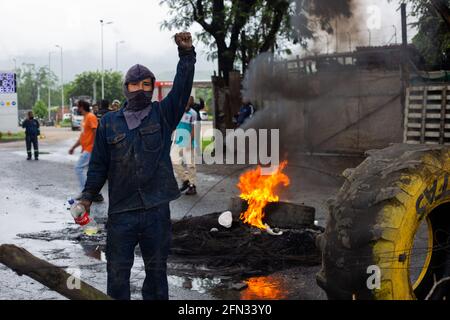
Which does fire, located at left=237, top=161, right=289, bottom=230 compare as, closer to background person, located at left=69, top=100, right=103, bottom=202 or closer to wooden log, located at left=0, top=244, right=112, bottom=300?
background person, located at left=69, top=100, right=103, bottom=202

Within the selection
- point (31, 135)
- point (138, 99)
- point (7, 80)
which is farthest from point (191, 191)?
point (7, 80)

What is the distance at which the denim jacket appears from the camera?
4051 mm

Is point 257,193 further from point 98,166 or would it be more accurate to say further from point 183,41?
point 183,41

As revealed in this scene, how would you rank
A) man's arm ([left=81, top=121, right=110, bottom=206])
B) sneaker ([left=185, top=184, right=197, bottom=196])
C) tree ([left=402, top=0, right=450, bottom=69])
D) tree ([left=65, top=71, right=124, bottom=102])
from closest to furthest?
man's arm ([left=81, top=121, right=110, bottom=206])
sneaker ([left=185, top=184, right=197, bottom=196])
tree ([left=402, top=0, right=450, bottom=69])
tree ([left=65, top=71, right=124, bottom=102])

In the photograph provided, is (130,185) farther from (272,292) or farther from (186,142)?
(186,142)

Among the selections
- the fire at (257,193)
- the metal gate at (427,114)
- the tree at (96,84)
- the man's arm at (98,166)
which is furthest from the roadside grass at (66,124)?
the man's arm at (98,166)

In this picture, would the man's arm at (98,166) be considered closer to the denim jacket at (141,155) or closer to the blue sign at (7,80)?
the denim jacket at (141,155)

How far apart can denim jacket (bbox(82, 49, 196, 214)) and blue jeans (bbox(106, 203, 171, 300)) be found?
7cm

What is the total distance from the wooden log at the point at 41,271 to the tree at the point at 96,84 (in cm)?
8229

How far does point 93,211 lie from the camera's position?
965 centimetres

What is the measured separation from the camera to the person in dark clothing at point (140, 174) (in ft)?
13.3

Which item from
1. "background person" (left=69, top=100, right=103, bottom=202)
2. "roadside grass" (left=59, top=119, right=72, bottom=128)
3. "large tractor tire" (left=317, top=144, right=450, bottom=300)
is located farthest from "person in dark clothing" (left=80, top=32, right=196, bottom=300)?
"roadside grass" (left=59, top=119, right=72, bottom=128)

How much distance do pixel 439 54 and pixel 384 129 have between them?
230 cm

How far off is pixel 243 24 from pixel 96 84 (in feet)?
227
